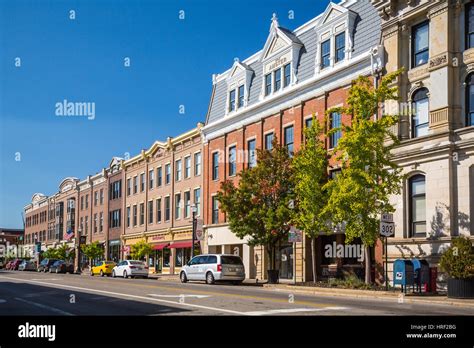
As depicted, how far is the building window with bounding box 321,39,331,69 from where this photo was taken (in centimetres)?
3525

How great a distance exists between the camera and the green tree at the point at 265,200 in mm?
32750

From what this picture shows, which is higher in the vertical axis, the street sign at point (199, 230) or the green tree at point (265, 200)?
the green tree at point (265, 200)

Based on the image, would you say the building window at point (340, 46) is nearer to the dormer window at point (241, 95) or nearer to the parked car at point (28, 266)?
the dormer window at point (241, 95)

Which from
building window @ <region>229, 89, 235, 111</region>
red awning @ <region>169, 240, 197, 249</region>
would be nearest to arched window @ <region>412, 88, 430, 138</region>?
building window @ <region>229, 89, 235, 111</region>

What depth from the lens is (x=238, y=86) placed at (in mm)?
44594

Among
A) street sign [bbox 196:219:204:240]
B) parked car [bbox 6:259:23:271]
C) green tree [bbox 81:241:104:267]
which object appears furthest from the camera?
parked car [bbox 6:259:23:271]

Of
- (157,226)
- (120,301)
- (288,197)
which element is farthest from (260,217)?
(157,226)

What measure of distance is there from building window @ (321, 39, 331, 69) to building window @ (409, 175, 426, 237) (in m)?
→ 10.00

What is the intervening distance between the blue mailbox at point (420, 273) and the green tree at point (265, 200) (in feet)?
30.2

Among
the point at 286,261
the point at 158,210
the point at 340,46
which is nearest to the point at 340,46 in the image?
the point at 340,46

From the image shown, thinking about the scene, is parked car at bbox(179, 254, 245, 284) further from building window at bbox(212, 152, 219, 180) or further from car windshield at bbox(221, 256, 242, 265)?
building window at bbox(212, 152, 219, 180)

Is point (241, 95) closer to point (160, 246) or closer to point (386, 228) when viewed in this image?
Result: point (160, 246)

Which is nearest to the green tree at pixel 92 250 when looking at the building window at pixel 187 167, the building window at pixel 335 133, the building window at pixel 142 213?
the building window at pixel 142 213

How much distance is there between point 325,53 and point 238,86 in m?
10.4
